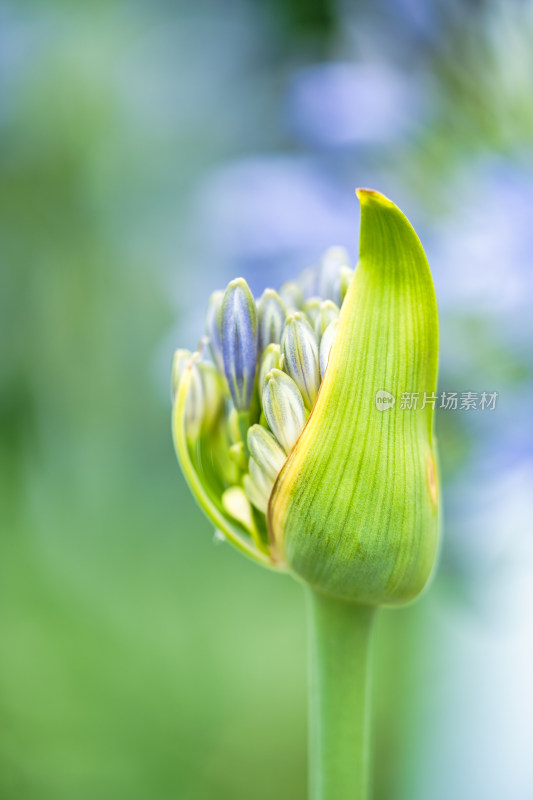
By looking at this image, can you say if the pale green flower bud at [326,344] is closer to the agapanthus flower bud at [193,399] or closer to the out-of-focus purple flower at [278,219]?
the agapanthus flower bud at [193,399]

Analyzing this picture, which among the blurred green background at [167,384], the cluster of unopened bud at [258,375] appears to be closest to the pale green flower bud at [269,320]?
the cluster of unopened bud at [258,375]

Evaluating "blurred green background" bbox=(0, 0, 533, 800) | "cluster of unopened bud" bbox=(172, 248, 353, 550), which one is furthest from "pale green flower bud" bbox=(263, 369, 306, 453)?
"blurred green background" bbox=(0, 0, 533, 800)

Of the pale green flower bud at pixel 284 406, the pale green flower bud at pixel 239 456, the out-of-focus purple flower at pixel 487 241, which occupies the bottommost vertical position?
the pale green flower bud at pixel 239 456

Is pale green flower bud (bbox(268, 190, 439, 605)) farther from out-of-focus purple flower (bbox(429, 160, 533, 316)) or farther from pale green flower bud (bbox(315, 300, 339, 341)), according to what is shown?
out-of-focus purple flower (bbox(429, 160, 533, 316))

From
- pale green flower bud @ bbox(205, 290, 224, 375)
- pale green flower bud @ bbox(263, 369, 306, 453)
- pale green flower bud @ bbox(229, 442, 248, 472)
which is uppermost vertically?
pale green flower bud @ bbox(205, 290, 224, 375)

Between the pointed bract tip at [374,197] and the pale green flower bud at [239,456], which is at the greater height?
the pointed bract tip at [374,197]

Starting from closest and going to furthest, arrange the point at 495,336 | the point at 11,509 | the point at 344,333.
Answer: the point at 344,333, the point at 495,336, the point at 11,509

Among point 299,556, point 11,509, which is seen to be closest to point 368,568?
point 299,556

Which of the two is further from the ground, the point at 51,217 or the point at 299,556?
the point at 51,217

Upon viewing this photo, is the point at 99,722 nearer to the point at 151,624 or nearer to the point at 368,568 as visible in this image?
the point at 151,624
